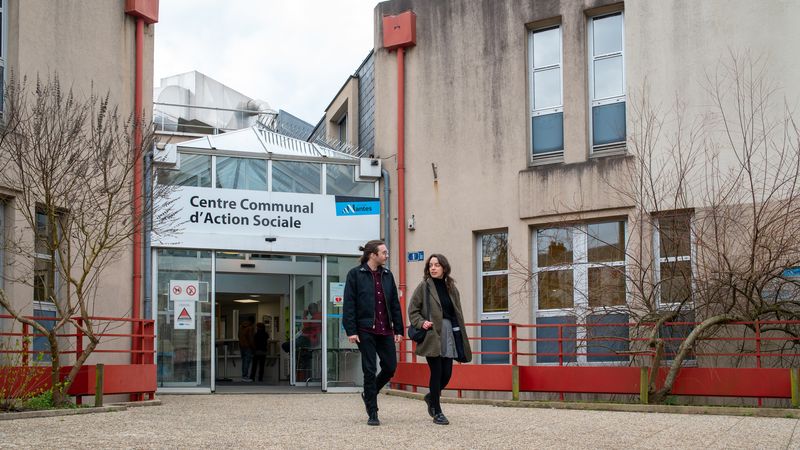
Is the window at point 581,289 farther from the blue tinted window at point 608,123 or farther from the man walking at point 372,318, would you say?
the man walking at point 372,318

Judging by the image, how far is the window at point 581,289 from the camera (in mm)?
14609

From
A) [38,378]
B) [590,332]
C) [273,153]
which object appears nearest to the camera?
[38,378]

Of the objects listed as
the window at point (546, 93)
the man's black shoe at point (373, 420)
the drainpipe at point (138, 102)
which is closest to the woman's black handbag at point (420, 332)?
the man's black shoe at point (373, 420)

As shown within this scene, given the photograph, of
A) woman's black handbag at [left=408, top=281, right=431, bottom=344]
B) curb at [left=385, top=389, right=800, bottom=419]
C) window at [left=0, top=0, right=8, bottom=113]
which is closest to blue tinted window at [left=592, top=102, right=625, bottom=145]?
curb at [left=385, top=389, right=800, bottom=419]

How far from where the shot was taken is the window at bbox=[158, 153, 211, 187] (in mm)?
16453

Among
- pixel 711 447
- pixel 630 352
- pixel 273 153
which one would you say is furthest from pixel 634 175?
pixel 711 447

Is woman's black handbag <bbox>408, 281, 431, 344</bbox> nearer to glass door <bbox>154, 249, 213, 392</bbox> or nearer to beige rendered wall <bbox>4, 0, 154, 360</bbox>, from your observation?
beige rendered wall <bbox>4, 0, 154, 360</bbox>

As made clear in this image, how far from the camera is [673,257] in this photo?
14.2m

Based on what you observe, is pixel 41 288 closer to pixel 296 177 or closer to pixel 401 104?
pixel 296 177

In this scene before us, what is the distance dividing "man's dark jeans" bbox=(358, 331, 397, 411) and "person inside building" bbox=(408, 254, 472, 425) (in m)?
0.28

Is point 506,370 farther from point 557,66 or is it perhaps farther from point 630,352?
point 557,66

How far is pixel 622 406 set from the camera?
12.0 metres

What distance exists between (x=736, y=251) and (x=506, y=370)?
341cm

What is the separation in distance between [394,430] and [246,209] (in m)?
8.41
